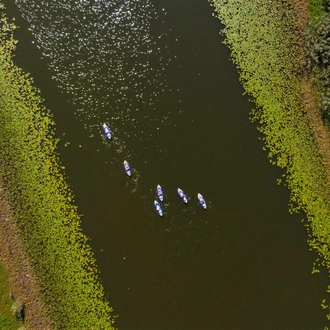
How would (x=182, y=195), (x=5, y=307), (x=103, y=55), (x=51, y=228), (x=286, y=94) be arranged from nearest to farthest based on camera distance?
(x=5, y=307)
(x=51, y=228)
(x=182, y=195)
(x=103, y=55)
(x=286, y=94)

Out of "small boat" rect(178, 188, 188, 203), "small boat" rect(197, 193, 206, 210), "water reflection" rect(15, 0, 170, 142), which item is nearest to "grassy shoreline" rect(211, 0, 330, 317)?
"small boat" rect(197, 193, 206, 210)

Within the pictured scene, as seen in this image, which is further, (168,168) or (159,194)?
(168,168)

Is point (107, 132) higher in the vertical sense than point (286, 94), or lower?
higher

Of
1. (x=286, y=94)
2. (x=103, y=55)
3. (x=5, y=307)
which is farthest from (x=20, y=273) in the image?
(x=286, y=94)

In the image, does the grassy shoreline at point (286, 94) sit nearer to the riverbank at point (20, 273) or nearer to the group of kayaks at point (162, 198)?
the group of kayaks at point (162, 198)

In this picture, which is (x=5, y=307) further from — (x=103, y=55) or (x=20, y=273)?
(x=103, y=55)

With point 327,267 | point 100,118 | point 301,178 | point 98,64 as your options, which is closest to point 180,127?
point 100,118

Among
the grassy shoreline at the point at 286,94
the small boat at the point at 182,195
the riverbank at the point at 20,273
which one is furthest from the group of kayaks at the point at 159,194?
the riverbank at the point at 20,273
